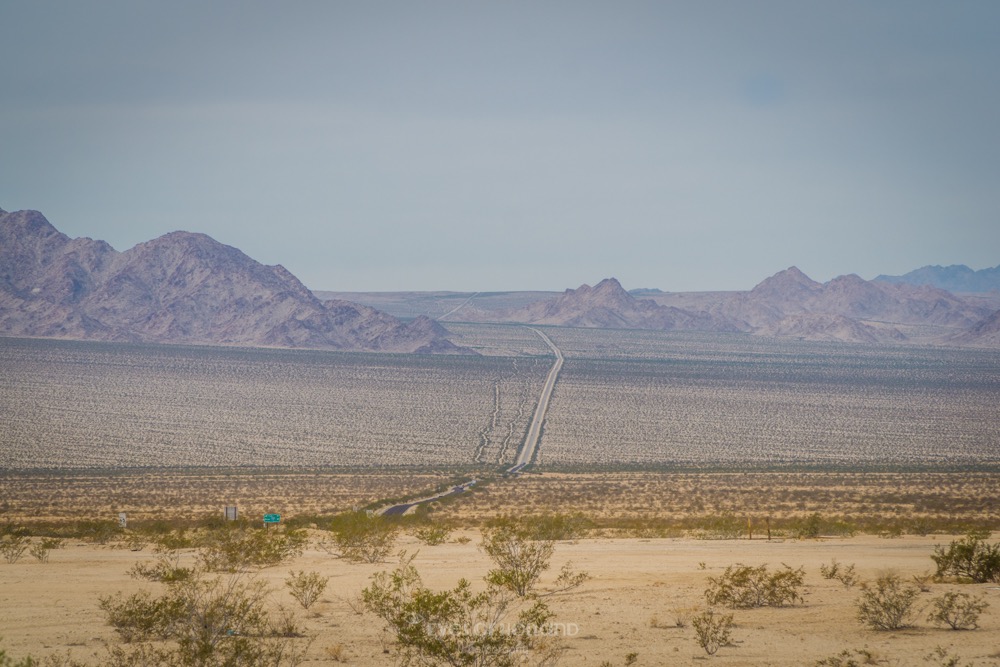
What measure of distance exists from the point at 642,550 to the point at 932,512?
15791mm

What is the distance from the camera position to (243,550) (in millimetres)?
18438

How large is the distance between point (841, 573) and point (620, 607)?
5.05 m

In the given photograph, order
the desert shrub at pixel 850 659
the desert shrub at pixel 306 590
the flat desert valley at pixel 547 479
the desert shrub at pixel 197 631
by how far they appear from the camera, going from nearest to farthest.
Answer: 1. the desert shrub at pixel 197 631
2. the desert shrub at pixel 850 659
3. the flat desert valley at pixel 547 479
4. the desert shrub at pixel 306 590

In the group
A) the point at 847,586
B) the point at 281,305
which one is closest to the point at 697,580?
the point at 847,586

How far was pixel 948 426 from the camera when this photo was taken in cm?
7206

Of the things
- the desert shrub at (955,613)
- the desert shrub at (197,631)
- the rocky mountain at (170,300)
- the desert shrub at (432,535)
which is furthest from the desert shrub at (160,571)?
A: the rocky mountain at (170,300)

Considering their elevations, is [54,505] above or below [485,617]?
below

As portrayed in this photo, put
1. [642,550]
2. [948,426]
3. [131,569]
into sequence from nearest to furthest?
1. [131,569]
2. [642,550]
3. [948,426]

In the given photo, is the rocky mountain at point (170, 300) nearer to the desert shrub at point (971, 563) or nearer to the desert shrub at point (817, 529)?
the desert shrub at point (817, 529)

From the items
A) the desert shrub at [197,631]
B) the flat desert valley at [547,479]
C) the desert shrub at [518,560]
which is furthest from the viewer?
the desert shrub at [518,560]

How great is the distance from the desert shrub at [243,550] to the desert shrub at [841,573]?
10455 millimetres

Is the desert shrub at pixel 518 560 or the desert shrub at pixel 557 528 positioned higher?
the desert shrub at pixel 518 560

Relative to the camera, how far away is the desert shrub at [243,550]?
18131mm

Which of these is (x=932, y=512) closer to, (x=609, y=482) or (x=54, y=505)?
(x=609, y=482)
